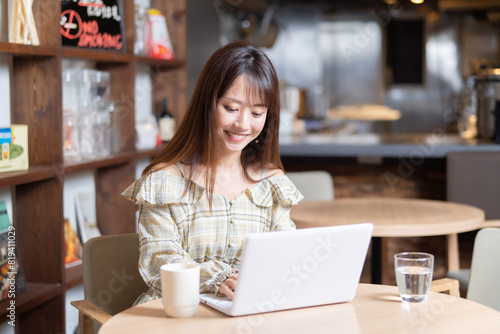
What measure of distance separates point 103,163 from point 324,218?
3.17ft

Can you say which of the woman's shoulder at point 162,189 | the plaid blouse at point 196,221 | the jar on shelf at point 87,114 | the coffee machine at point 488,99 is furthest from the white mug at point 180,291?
the coffee machine at point 488,99

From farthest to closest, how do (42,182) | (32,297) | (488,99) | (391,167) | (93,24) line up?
(488,99)
(391,167)
(93,24)
(42,182)
(32,297)

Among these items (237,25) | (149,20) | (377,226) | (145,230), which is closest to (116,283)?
(145,230)

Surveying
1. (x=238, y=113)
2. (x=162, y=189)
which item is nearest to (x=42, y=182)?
(x=162, y=189)

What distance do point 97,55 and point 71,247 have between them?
0.80 m

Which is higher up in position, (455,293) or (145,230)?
(145,230)

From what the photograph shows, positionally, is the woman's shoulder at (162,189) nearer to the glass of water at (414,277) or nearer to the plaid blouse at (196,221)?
the plaid blouse at (196,221)

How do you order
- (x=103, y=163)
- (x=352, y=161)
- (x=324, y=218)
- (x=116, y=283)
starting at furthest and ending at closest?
(x=352, y=161) → (x=103, y=163) → (x=324, y=218) → (x=116, y=283)

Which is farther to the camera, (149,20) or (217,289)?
(149,20)

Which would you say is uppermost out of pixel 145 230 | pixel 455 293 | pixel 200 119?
pixel 200 119

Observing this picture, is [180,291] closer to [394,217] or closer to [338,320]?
[338,320]

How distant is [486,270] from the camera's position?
6.45ft

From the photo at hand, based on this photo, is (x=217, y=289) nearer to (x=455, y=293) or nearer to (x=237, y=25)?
(x=455, y=293)

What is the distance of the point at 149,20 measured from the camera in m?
3.46
